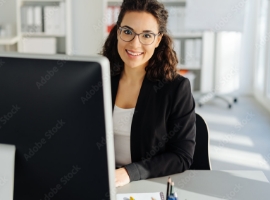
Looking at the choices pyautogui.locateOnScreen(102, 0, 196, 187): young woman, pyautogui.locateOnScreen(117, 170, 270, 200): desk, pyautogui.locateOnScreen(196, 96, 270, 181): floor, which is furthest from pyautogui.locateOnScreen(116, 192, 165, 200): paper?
pyautogui.locateOnScreen(196, 96, 270, 181): floor

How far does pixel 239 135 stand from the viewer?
420cm

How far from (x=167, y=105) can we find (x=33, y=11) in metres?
4.08

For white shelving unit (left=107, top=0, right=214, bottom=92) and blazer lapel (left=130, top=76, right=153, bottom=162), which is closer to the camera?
blazer lapel (left=130, top=76, right=153, bottom=162)

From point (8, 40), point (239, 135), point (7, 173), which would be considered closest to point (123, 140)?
point (7, 173)

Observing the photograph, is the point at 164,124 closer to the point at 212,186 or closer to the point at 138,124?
the point at 138,124

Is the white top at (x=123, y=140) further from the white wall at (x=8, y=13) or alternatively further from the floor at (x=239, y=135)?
the white wall at (x=8, y=13)

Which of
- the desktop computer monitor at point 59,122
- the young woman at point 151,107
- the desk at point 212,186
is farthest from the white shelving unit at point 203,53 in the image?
the desktop computer monitor at point 59,122

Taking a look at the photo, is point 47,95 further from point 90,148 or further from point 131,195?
point 131,195

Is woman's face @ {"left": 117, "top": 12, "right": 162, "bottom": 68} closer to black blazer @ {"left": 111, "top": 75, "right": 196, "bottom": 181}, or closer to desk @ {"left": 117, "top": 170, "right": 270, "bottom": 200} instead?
black blazer @ {"left": 111, "top": 75, "right": 196, "bottom": 181}

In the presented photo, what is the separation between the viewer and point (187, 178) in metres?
1.54

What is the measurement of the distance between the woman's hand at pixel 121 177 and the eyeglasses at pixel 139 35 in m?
0.49

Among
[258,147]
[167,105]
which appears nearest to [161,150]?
[167,105]

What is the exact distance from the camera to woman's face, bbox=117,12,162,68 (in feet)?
5.38

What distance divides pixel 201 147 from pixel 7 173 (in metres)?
1.01
